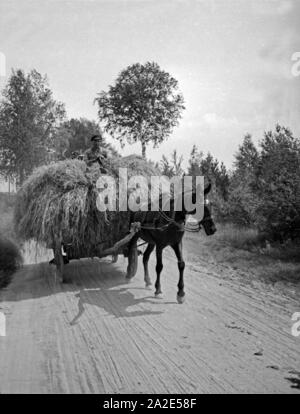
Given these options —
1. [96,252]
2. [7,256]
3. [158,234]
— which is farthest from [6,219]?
[158,234]

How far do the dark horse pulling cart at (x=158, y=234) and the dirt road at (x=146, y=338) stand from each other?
1.39 feet

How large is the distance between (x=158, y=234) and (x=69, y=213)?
189 centimetres

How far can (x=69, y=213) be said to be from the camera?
7.05 metres

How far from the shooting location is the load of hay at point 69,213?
7051 mm

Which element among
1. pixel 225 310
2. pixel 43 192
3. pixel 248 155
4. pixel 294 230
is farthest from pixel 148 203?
pixel 248 155

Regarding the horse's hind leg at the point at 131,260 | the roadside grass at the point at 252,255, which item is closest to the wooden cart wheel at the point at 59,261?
the horse's hind leg at the point at 131,260

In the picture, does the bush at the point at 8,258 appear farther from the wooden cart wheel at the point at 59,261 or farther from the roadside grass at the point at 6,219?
the wooden cart wheel at the point at 59,261

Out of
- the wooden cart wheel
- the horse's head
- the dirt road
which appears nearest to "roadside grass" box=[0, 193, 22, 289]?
the dirt road

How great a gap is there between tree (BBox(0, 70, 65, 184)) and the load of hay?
16.3 metres

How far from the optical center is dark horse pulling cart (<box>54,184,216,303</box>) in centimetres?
634

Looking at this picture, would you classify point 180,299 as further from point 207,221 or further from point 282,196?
point 282,196

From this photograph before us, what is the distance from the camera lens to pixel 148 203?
24.2 feet

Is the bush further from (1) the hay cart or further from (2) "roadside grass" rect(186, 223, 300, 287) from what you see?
(2) "roadside grass" rect(186, 223, 300, 287)

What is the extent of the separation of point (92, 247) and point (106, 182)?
145 cm
